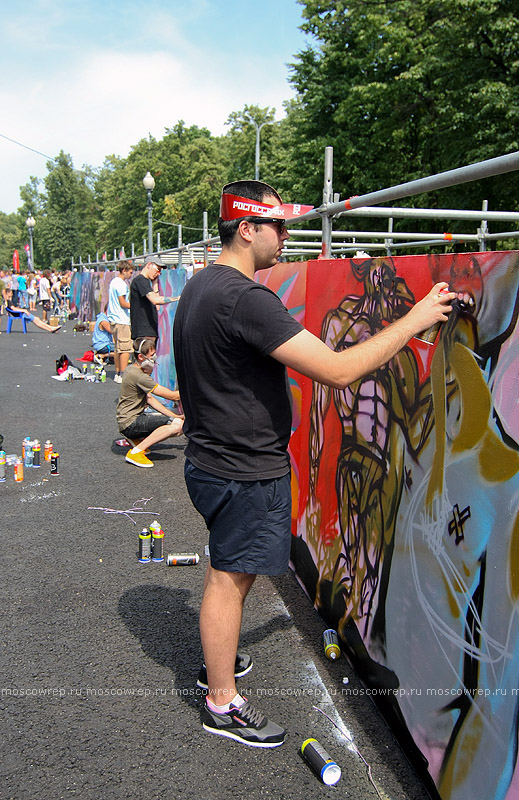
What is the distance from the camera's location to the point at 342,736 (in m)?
2.70

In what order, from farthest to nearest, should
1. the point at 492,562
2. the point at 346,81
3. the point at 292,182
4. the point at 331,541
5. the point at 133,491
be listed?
the point at 292,182, the point at 346,81, the point at 133,491, the point at 331,541, the point at 492,562

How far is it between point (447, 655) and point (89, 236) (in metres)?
102

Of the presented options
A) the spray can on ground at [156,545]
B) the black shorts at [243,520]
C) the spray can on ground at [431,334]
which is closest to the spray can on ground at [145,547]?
the spray can on ground at [156,545]

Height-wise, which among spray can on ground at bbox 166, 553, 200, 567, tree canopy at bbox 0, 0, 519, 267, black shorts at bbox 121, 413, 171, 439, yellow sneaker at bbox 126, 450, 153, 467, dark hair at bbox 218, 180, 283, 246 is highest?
tree canopy at bbox 0, 0, 519, 267

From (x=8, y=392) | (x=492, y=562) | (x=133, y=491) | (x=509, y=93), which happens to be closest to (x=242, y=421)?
(x=492, y=562)

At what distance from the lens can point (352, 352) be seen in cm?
221

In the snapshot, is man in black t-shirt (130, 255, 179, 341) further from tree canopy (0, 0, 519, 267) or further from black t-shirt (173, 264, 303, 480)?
tree canopy (0, 0, 519, 267)

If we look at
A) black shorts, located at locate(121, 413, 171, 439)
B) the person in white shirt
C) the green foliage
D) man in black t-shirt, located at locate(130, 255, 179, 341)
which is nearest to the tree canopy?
the green foliage

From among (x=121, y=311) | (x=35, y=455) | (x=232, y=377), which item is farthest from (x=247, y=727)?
(x=121, y=311)

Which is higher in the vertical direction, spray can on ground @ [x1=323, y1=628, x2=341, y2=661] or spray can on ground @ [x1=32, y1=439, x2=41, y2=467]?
spray can on ground @ [x1=32, y1=439, x2=41, y2=467]

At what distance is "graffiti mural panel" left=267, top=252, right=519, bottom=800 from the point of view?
1899 mm

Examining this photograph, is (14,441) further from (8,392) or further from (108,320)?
(108,320)

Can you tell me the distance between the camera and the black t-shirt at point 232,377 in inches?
89.6

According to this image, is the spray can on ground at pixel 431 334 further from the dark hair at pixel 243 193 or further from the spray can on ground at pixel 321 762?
the spray can on ground at pixel 321 762
